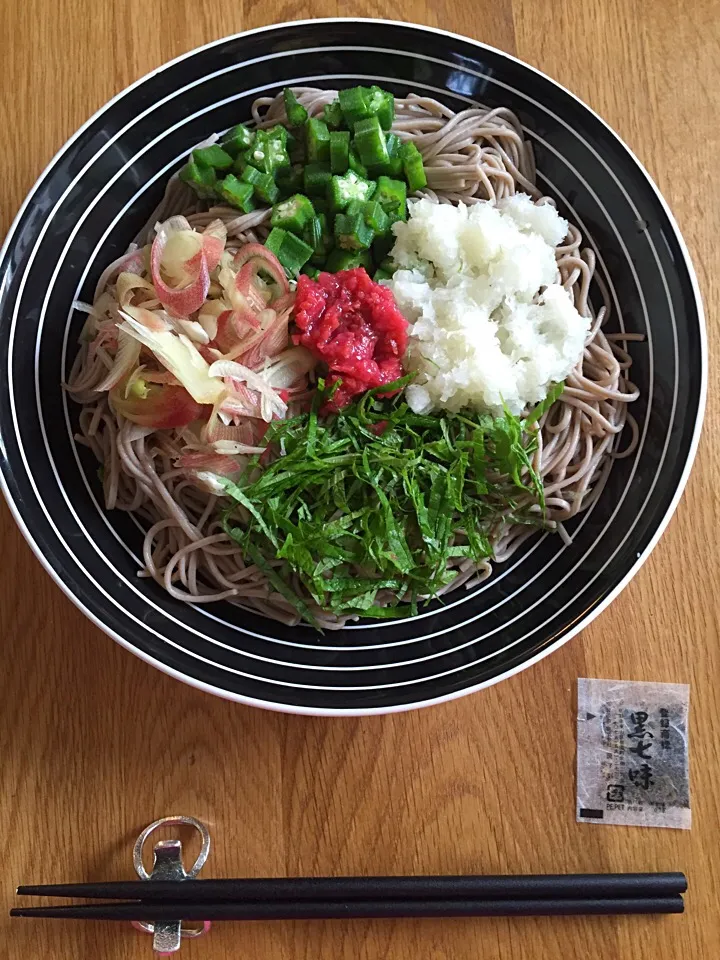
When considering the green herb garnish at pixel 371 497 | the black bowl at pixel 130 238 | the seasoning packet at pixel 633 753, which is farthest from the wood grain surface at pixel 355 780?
the green herb garnish at pixel 371 497

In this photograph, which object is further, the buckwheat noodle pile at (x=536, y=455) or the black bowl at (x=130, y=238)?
the buckwheat noodle pile at (x=536, y=455)

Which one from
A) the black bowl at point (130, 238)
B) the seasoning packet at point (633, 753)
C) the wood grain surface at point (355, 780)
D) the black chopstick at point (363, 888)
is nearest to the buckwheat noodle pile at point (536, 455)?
the black bowl at point (130, 238)

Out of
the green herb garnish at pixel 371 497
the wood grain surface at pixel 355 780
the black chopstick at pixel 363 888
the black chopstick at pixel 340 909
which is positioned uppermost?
the green herb garnish at pixel 371 497

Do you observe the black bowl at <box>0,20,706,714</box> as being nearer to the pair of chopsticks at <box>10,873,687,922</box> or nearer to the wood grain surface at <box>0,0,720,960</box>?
the wood grain surface at <box>0,0,720,960</box>

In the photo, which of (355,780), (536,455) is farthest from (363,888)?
(536,455)

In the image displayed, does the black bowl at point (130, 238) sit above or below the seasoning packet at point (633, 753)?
above

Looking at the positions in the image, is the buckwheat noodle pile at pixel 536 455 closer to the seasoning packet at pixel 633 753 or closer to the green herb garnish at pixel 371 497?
the green herb garnish at pixel 371 497

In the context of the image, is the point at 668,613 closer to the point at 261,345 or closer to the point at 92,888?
the point at 261,345
